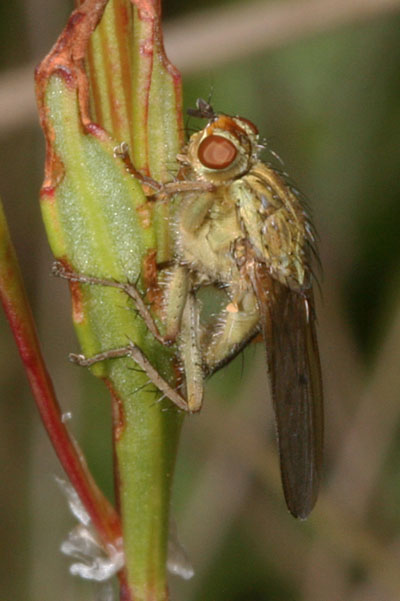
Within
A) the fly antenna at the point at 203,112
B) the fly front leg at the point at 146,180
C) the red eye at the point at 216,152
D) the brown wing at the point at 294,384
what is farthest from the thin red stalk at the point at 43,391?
the fly antenna at the point at 203,112

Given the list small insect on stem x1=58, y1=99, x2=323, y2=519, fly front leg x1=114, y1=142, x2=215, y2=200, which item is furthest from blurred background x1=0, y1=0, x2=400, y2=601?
fly front leg x1=114, y1=142, x2=215, y2=200

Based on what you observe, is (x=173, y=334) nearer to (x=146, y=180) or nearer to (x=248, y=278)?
(x=146, y=180)

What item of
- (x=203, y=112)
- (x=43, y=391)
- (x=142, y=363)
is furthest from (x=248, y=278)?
Answer: (x=43, y=391)

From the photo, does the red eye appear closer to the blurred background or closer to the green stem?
the green stem

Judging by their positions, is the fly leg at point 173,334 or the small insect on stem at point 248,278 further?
the small insect on stem at point 248,278

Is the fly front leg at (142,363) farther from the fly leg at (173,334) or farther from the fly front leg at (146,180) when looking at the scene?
the fly front leg at (146,180)

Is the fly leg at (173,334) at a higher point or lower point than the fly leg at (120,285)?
lower

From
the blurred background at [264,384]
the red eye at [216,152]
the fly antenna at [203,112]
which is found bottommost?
the blurred background at [264,384]
